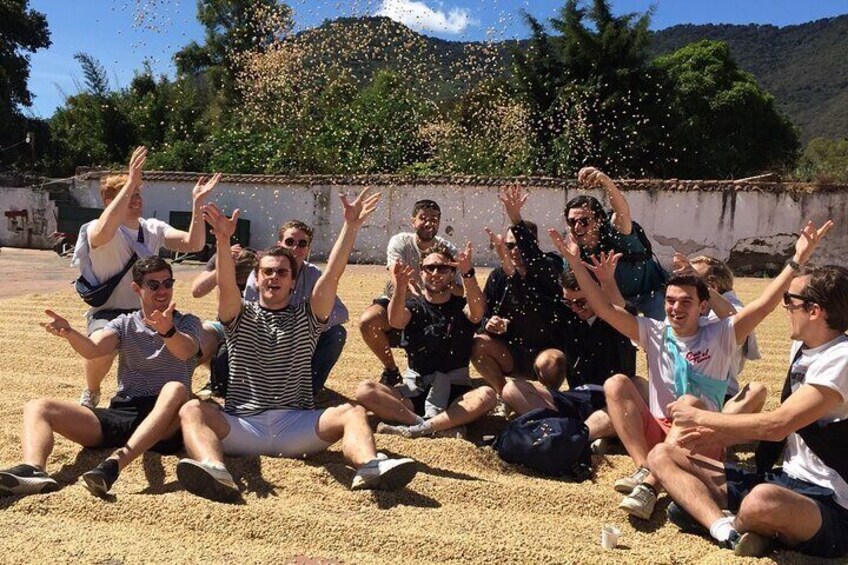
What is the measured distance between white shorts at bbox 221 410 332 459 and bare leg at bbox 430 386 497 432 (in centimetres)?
77

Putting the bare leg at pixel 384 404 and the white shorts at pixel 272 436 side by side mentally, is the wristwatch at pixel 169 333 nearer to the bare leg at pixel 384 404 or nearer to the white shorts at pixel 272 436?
the white shorts at pixel 272 436

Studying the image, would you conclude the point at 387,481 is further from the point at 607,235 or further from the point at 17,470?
the point at 607,235

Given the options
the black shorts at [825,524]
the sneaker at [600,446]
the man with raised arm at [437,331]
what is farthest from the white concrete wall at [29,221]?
the black shorts at [825,524]

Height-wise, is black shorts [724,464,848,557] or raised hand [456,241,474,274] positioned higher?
raised hand [456,241,474,274]

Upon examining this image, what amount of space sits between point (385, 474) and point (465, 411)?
1.08 metres

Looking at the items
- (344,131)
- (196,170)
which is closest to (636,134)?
(344,131)

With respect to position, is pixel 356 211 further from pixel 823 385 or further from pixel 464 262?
pixel 823 385

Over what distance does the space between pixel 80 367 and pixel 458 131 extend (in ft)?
46.7

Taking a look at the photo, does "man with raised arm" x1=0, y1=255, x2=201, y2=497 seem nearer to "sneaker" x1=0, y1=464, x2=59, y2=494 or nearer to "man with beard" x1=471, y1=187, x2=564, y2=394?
"sneaker" x1=0, y1=464, x2=59, y2=494

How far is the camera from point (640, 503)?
11.0 feet

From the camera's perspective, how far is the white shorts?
389 cm

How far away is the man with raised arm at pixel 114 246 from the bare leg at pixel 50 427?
0.62m

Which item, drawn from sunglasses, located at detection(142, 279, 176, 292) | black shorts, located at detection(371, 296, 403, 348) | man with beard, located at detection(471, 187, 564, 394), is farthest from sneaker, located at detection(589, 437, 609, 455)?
sunglasses, located at detection(142, 279, 176, 292)

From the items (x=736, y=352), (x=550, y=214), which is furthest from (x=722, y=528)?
(x=550, y=214)
